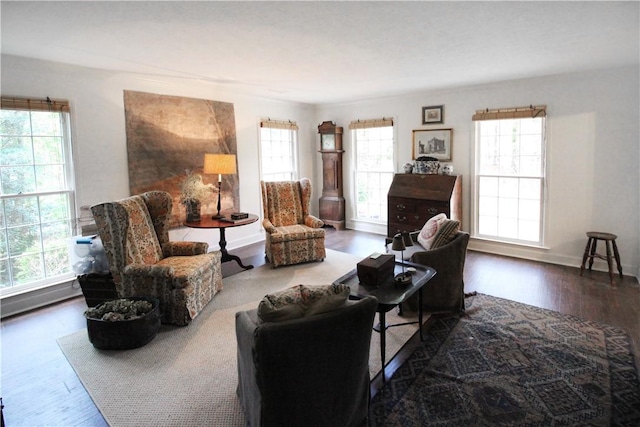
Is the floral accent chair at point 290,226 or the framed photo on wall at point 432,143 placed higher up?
the framed photo on wall at point 432,143

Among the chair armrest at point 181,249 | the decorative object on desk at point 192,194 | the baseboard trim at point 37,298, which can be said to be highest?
the decorative object on desk at point 192,194

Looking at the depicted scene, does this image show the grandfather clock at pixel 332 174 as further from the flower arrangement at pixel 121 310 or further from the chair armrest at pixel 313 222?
the flower arrangement at pixel 121 310

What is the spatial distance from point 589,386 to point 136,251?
11.3ft

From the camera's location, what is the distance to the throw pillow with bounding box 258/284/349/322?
160cm

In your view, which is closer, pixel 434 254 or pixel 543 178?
pixel 434 254

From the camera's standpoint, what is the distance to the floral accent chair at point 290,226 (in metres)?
4.56

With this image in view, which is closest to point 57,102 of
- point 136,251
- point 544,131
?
point 136,251

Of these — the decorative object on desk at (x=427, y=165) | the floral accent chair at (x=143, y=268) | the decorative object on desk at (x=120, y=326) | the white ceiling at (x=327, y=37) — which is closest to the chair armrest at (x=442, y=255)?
the white ceiling at (x=327, y=37)

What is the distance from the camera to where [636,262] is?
13.7 feet

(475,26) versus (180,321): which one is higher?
(475,26)

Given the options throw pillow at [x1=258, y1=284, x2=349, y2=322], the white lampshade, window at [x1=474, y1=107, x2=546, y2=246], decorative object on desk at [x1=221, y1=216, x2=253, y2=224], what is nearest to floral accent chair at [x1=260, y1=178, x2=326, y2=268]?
decorative object on desk at [x1=221, y1=216, x2=253, y2=224]

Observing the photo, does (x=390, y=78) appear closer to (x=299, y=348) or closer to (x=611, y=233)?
Result: (x=611, y=233)

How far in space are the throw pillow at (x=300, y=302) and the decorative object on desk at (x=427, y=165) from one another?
408 cm

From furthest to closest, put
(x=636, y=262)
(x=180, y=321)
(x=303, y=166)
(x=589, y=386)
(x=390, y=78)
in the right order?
(x=303, y=166), (x=390, y=78), (x=636, y=262), (x=180, y=321), (x=589, y=386)
